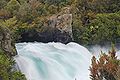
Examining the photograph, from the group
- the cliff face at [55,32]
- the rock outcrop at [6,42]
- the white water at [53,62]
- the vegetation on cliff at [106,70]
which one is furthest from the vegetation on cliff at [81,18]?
the vegetation on cliff at [106,70]

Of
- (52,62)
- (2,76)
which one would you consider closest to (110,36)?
(52,62)

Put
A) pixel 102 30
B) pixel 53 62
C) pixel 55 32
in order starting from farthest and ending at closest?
pixel 102 30 → pixel 55 32 → pixel 53 62

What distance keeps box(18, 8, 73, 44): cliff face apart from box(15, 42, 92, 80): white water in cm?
149

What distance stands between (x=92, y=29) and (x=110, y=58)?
47.8ft

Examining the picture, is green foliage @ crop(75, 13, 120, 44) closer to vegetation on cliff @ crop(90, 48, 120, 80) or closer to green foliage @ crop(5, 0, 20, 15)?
green foliage @ crop(5, 0, 20, 15)

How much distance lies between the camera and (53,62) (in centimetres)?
1504

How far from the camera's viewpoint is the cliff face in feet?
65.9

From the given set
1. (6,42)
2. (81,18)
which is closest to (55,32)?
(81,18)

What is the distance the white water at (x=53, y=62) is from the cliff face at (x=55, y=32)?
1.49 meters

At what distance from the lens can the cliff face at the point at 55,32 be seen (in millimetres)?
20078

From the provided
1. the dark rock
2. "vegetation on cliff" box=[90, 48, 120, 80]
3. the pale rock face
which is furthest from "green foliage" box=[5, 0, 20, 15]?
"vegetation on cliff" box=[90, 48, 120, 80]

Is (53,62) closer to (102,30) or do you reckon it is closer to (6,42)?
(6,42)

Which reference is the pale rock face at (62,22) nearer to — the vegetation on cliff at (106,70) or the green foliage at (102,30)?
the green foliage at (102,30)

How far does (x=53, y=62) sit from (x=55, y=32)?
5.38 m
